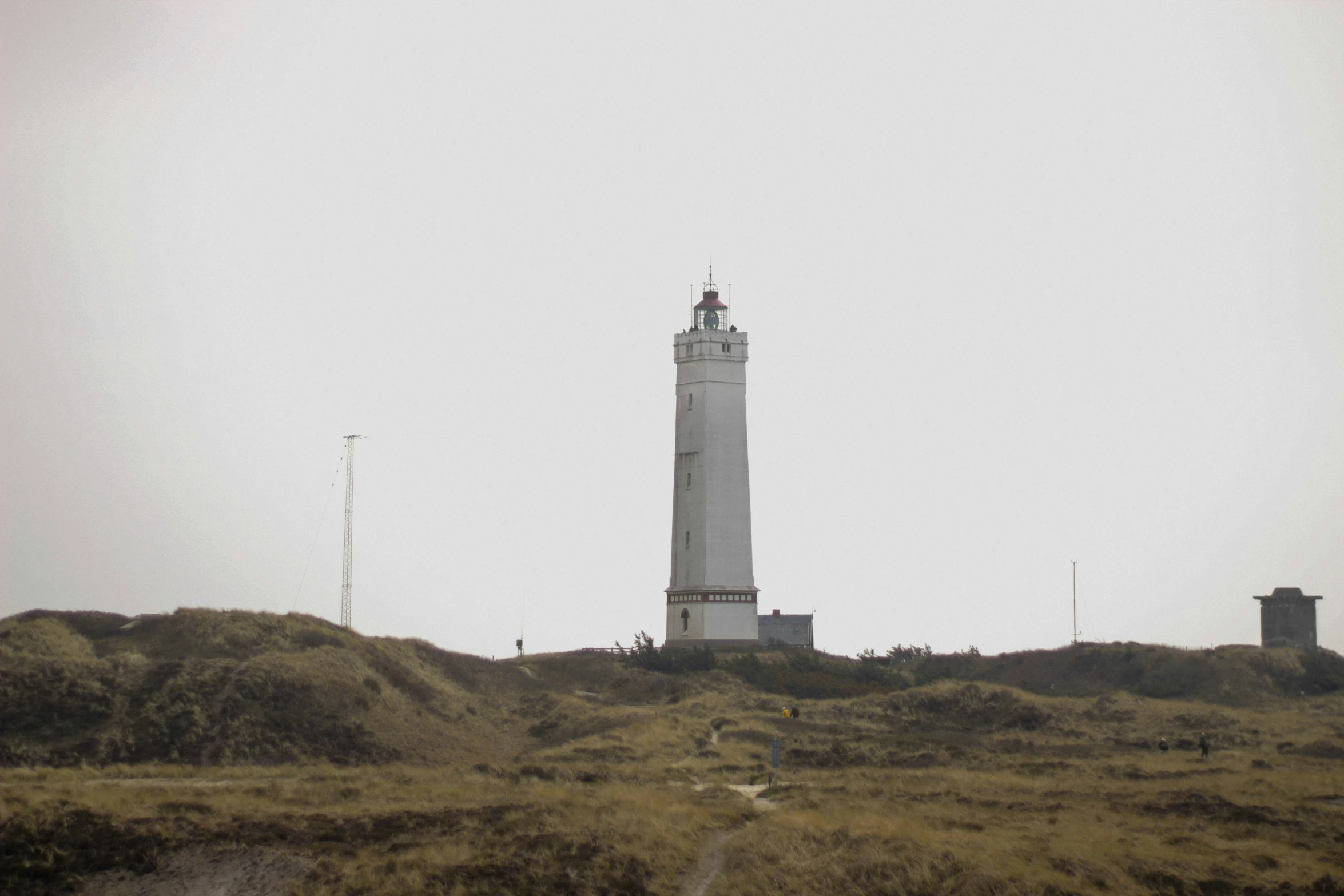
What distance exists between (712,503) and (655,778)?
3195cm

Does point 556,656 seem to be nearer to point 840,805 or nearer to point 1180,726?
point 1180,726

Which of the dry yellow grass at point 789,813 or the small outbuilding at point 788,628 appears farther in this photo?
the small outbuilding at point 788,628

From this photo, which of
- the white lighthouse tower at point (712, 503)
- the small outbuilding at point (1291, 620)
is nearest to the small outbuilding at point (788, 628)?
the white lighthouse tower at point (712, 503)

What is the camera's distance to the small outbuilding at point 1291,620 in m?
79.1

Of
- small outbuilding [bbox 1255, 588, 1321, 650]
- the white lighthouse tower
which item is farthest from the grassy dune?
small outbuilding [bbox 1255, 588, 1321, 650]

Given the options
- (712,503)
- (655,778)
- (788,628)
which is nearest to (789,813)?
(655,778)

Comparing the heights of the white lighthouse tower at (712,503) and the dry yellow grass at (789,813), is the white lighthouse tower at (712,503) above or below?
above

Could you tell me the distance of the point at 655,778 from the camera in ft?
137

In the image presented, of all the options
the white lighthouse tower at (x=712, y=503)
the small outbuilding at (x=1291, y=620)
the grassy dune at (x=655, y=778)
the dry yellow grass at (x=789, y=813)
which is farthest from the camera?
the small outbuilding at (x=1291, y=620)

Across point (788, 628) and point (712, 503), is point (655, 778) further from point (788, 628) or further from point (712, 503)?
point (788, 628)

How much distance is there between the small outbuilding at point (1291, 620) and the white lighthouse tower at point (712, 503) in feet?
104

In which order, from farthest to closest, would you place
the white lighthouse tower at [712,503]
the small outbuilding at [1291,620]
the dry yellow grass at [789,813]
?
the small outbuilding at [1291,620]
the white lighthouse tower at [712,503]
the dry yellow grass at [789,813]

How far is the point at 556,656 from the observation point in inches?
2830

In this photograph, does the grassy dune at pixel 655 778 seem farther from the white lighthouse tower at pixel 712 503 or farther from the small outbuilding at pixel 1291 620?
the small outbuilding at pixel 1291 620
